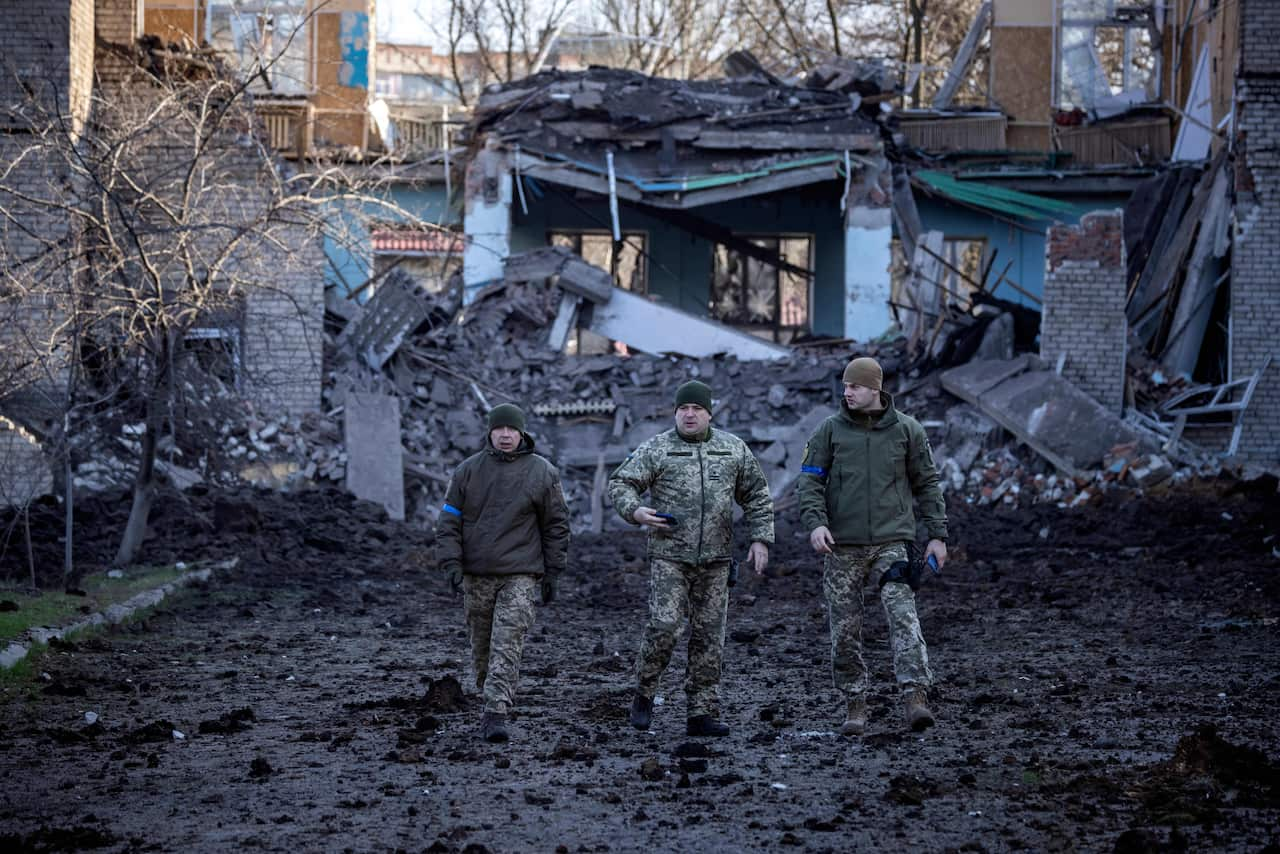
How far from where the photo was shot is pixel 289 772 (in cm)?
644

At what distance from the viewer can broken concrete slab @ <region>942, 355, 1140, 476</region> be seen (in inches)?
721

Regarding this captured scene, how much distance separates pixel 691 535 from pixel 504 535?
92cm

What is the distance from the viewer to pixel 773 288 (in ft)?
95.5

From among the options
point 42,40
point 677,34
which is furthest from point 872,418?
point 677,34

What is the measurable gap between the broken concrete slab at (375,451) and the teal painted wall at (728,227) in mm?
8360

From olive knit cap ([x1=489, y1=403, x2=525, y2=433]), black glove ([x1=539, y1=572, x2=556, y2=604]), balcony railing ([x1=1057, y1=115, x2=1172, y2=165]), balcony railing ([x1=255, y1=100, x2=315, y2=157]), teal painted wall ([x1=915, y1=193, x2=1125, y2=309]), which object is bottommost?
black glove ([x1=539, y1=572, x2=556, y2=604])

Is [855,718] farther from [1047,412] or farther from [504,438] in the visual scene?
[1047,412]

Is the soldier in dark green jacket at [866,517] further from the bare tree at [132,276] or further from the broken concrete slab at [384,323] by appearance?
the broken concrete slab at [384,323]

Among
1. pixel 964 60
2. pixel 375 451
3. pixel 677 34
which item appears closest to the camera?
pixel 375 451

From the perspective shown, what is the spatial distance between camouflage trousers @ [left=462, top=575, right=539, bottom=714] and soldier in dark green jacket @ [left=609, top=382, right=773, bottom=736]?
0.60 m

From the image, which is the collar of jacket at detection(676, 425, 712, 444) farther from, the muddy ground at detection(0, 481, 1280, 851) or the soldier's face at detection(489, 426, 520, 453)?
the muddy ground at detection(0, 481, 1280, 851)

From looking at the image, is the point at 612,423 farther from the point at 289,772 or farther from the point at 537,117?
the point at 289,772

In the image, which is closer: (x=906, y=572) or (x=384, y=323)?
(x=906, y=572)

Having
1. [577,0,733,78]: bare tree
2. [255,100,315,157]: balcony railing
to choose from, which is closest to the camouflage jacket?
[255,100,315,157]: balcony railing
